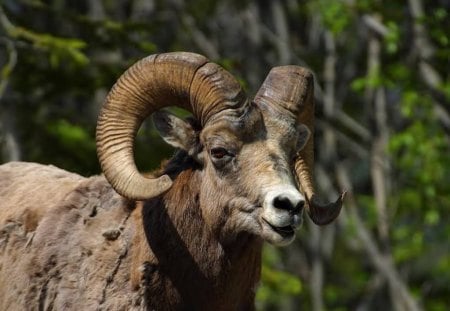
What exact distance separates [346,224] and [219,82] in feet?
54.0

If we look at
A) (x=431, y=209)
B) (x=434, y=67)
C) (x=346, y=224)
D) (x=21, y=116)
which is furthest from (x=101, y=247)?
(x=346, y=224)

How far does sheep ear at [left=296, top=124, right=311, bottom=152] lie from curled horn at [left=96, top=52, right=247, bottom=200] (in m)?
0.80

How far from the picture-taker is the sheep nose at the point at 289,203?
10953 millimetres

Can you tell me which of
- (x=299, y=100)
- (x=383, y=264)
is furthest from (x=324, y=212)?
(x=383, y=264)

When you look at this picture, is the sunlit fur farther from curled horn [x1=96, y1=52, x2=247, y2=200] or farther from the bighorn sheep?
curled horn [x1=96, y1=52, x2=247, y2=200]

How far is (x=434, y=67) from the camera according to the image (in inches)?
849

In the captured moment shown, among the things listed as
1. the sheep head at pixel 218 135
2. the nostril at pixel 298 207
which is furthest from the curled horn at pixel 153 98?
the nostril at pixel 298 207

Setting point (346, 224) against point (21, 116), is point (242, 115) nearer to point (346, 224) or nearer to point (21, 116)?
point (21, 116)

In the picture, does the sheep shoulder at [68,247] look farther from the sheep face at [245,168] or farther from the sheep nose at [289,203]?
the sheep nose at [289,203]

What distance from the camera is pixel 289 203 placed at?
1100 centimetres

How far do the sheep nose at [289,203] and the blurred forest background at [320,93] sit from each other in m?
7.03

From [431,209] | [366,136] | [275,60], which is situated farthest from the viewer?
[275,60]

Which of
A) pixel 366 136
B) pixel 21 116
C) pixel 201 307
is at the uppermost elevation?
pixel 201 307

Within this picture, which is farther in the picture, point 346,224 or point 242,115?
point 346,224
